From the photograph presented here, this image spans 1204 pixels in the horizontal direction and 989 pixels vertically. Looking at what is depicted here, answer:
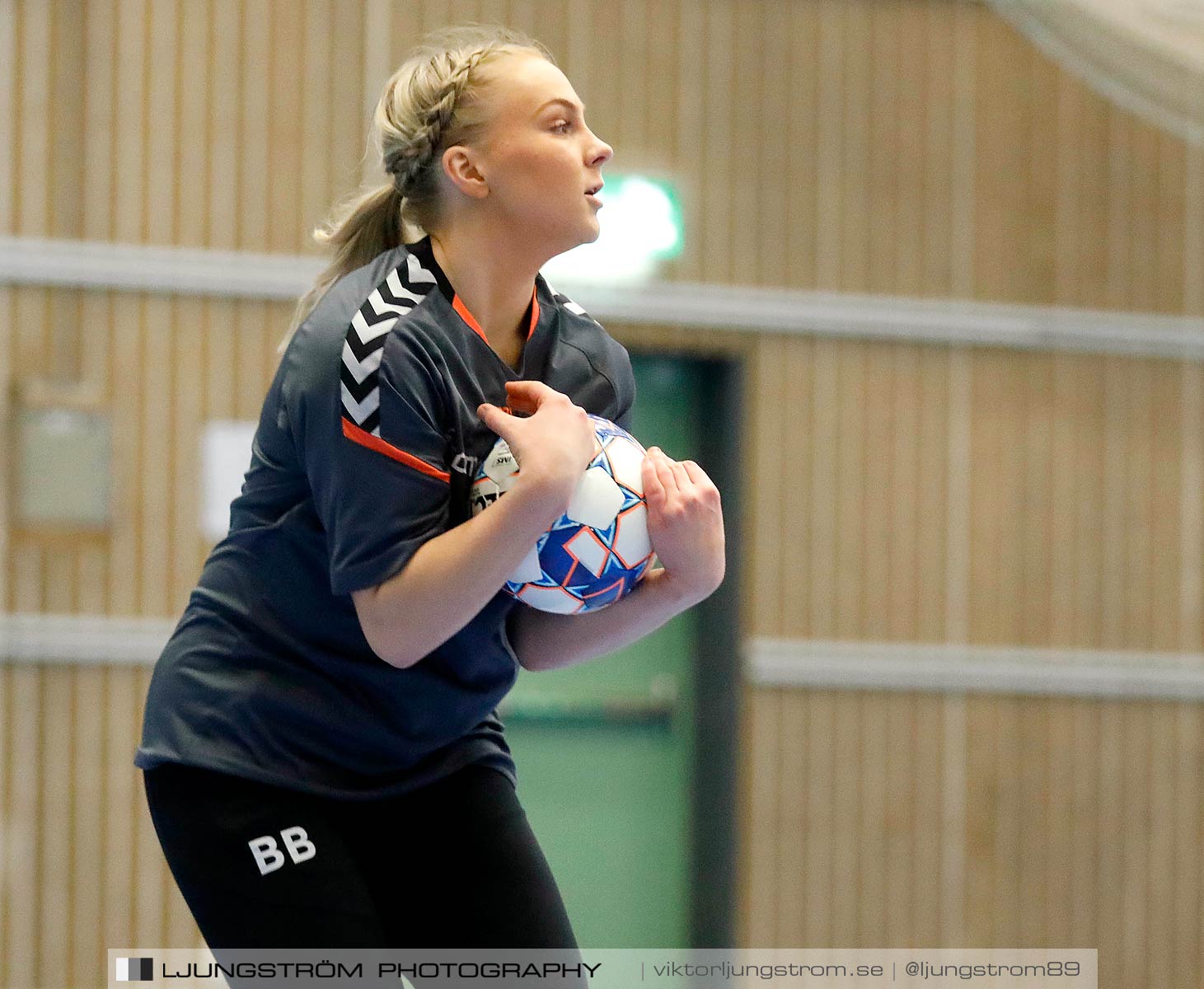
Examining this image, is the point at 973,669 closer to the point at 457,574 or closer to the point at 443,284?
the point at 443,284

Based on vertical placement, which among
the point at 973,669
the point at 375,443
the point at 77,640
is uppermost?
the point at 375,443

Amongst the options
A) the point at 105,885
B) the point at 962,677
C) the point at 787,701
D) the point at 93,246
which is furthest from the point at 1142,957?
the point at 93,246

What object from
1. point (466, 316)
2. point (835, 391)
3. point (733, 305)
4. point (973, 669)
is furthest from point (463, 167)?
point (973, 669)

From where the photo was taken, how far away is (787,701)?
17.6 feet

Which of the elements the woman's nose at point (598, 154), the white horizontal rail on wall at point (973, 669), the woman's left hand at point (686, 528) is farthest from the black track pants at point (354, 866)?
the white horizontal rail on wall at point (973, 669)

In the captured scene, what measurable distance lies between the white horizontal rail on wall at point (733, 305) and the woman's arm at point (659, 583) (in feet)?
11.0

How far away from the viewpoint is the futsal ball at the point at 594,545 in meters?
1.85

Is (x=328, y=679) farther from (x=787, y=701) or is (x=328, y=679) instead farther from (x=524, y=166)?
(x=787, y=701)

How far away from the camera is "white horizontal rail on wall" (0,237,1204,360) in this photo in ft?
16.3

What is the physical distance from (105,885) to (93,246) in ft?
7.05

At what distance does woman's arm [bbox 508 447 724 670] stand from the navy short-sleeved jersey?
136mm

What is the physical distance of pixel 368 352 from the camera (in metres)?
1.67

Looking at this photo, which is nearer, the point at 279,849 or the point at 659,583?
the point at 279,849

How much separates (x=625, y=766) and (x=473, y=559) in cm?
395
